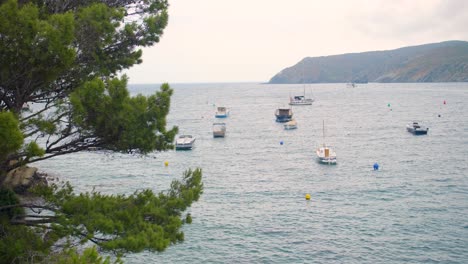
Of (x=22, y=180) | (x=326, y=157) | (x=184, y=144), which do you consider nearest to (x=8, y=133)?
(x=22, y=180)

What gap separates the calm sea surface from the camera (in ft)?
84.4

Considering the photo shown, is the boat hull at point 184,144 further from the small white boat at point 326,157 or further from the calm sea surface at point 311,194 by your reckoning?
the small white boat at point 326,157

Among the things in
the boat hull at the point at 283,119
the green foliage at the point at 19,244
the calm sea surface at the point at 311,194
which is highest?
the boat hull at the point at 283,119

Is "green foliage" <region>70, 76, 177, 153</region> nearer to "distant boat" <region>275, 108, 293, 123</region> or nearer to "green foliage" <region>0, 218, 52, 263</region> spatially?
"green foliage" <region>0, 218, 52, 263</region>

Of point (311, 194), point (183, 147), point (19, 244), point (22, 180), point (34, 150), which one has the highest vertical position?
point (34, 150)

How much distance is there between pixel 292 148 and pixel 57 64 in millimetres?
56112

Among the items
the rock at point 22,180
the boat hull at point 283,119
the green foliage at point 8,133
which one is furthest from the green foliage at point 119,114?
the boat hull at point 283,119

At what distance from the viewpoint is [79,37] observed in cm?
1244

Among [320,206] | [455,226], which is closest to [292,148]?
[320,206]

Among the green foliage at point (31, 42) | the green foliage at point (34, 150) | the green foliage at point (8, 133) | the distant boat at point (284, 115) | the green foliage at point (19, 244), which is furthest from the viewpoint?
the distant boat at point (284, 115)

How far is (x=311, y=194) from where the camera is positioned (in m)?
38.2

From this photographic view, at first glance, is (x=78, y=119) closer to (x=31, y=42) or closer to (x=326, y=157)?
(x=31, y=42)

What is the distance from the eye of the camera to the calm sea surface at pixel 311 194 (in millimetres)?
25734

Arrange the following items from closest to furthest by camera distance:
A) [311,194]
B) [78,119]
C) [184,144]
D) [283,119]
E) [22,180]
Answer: [78,119] < [22,180] < [311,194] < [184,144] < [283,119]
